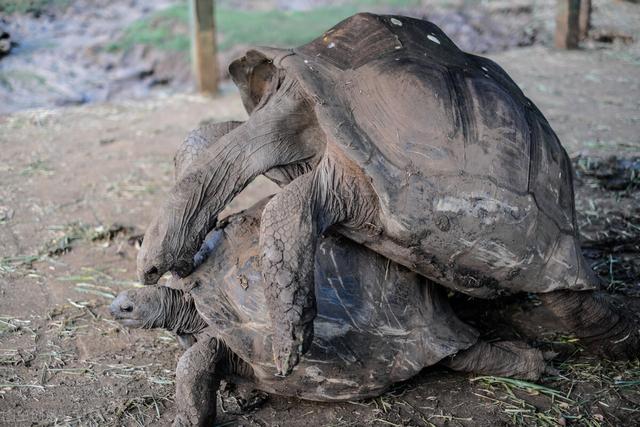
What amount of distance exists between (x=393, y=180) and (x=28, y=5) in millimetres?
10383

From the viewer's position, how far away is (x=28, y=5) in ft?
38.2

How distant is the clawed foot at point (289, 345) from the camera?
306 centimetres

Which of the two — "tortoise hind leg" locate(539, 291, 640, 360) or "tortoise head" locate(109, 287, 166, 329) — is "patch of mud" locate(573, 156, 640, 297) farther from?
"tortoise head" locate(109, 287, 166, 329)

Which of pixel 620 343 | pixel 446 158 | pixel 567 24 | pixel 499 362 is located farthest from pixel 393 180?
pixel 567 24

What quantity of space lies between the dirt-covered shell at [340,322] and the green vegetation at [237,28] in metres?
8.05

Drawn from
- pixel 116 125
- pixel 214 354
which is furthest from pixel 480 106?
pixel 116 125

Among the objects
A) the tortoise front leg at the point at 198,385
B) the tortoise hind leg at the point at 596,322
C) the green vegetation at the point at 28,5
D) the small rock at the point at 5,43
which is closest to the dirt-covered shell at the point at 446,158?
the tortoise hind leg at the point at 596,322

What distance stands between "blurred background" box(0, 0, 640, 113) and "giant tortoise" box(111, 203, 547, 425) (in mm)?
6411

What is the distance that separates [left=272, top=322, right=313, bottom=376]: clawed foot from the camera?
10.0ft

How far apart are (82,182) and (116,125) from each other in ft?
6.60

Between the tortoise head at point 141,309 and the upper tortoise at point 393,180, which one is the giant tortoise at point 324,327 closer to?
the tortoise head at point 141,309

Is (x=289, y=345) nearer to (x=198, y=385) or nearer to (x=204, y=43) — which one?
(x=198, y=385)

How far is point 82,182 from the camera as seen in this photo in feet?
21.0

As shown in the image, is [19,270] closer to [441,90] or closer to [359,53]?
[359,53]
